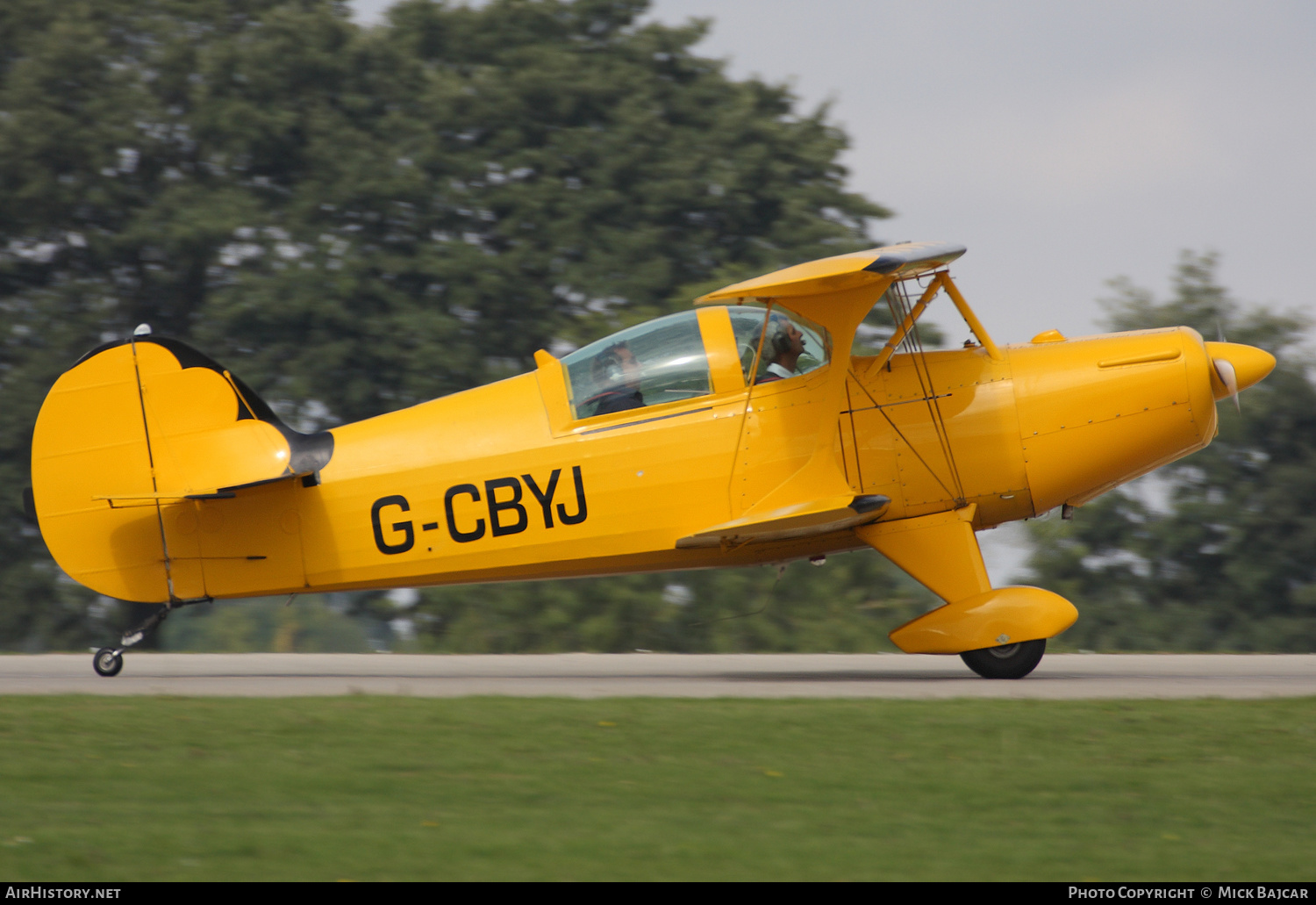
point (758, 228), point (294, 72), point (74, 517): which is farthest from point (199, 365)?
point (294, 72)

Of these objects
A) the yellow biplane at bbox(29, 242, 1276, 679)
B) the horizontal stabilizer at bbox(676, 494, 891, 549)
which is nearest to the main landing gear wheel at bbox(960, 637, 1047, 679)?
the yellow biplane at bbox(29, 242, 1276, 679)

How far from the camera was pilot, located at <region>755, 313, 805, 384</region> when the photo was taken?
9.52m

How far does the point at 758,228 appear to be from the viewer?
2117cm

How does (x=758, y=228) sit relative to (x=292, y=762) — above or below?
below

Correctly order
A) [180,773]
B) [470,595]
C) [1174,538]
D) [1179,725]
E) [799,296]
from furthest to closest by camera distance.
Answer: [1174,538] < [470,595] < [799,296] < [1179,725] < [180,773]

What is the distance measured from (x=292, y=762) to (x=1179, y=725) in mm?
4941

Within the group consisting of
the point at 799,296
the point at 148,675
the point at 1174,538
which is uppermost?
the point at 799,296

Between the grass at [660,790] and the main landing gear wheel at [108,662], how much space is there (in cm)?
216

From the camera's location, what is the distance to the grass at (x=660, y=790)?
462cm

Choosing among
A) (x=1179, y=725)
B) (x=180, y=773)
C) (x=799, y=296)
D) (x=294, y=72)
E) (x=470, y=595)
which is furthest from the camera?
(x=294, y=72)

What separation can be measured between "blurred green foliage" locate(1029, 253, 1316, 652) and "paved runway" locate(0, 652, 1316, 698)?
816 cm

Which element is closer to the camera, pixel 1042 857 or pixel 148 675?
pixel 1042 857

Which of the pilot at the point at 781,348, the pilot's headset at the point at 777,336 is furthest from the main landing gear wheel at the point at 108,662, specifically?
the pilot's headset at the point at 777,336

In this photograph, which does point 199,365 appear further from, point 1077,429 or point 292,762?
point 1077,429
